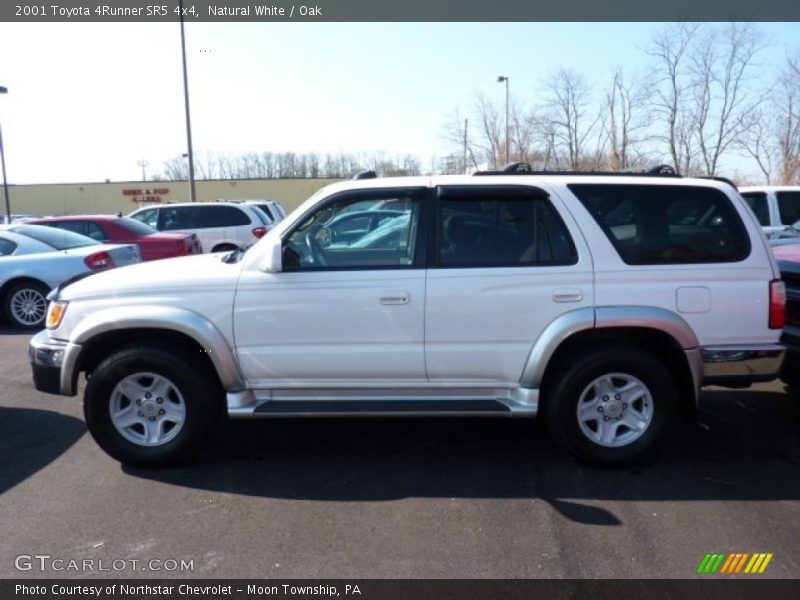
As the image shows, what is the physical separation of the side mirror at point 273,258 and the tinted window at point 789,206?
1009cm

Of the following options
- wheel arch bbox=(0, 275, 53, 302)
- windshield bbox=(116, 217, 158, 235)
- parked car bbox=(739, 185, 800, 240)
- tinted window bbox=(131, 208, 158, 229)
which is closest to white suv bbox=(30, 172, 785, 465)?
wheel arch bbox=(0, 275, 53, 302)

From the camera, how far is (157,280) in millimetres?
4242

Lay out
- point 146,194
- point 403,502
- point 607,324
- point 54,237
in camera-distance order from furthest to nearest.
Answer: point 146,194, point 54,237, point 607,324, point 403,502

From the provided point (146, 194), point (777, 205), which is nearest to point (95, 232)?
point (777, 205)

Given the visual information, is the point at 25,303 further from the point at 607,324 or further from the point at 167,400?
the point at 607,324

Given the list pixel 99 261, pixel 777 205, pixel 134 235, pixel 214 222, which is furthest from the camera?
pixel 214 222

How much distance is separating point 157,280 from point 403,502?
2.12m

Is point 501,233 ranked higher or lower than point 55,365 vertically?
higher

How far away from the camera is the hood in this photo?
4203 millimetres

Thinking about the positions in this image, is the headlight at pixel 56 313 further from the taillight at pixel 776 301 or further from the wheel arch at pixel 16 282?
the wheel arch at pixel 16 282

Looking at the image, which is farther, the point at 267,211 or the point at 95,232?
the point at 267,211

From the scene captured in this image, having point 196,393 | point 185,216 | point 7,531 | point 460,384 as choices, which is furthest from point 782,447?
point 185,216

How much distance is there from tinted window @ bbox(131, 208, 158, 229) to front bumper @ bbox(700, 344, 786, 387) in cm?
1319

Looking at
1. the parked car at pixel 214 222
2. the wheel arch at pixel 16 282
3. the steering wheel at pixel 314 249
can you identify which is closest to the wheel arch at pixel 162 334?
the steering wheel at pixel 314 249
